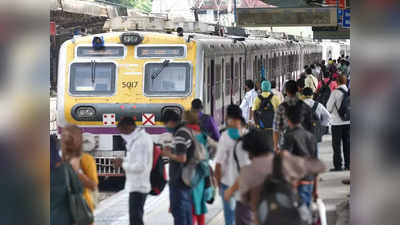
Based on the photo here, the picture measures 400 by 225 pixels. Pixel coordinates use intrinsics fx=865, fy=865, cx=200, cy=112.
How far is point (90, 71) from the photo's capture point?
978cm

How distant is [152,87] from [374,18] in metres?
3.75

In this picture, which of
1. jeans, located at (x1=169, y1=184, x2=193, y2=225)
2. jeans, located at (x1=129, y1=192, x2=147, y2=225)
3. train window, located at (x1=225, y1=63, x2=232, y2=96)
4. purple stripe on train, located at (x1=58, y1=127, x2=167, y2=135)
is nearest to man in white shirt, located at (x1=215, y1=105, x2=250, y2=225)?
jeans, located at (x1=169, y1=184, x2=193, y2=225)

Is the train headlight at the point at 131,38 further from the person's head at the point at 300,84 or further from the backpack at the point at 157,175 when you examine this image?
the backpack at the point at 157,175

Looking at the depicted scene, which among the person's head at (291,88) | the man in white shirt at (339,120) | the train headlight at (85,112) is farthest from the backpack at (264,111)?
the person's head at (291,88)

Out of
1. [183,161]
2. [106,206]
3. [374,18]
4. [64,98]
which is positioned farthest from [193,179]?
[64,98]

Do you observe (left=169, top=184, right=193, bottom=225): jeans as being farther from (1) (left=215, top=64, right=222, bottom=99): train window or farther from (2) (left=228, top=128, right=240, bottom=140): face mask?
(1) (left=215, top=64, right=222, bottom=99): train window

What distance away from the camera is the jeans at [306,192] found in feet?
20.1

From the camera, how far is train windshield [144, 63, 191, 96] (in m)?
9.53

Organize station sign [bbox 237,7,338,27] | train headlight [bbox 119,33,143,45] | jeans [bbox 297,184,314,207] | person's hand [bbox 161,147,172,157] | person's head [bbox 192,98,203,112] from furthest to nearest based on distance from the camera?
station sign [bbox 237,7,338,27]
train headlight [bbox 119,33,143,45]
person's head [bbox 192,98,203,112]
person's hand [bbox 161,147,172,157]
jeans [bbox 297,184,314,207]

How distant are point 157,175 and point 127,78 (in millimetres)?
2855

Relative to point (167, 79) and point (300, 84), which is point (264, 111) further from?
point (167, 79)

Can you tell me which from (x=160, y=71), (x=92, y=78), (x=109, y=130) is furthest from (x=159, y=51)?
(x=109, y=130)

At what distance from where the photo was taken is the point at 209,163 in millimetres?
7184

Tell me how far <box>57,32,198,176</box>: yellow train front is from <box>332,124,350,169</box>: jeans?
5.26 feet
